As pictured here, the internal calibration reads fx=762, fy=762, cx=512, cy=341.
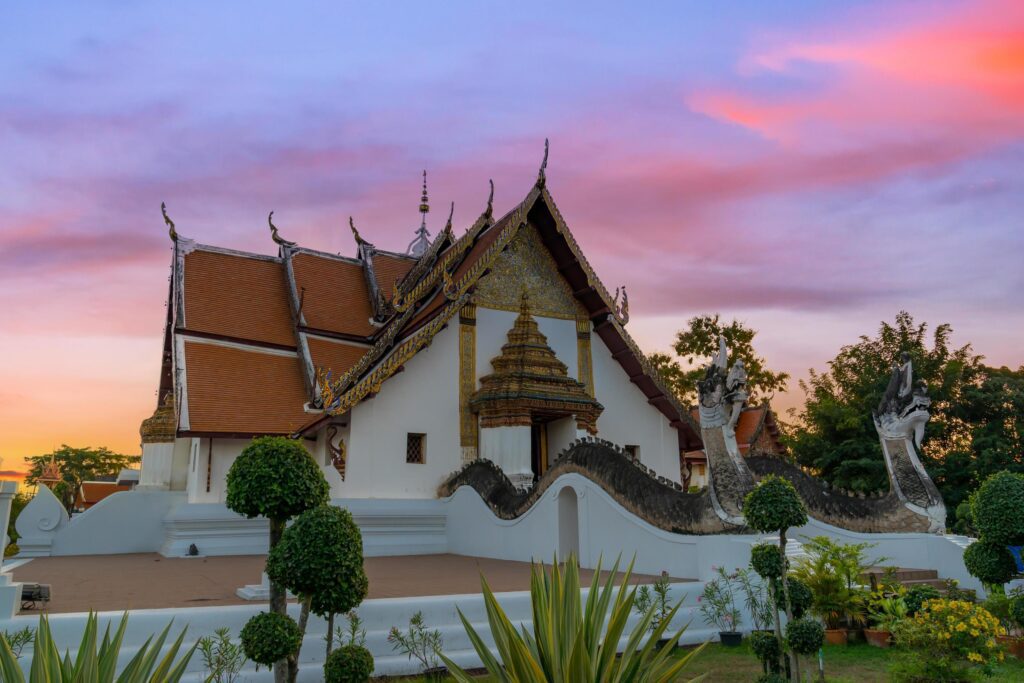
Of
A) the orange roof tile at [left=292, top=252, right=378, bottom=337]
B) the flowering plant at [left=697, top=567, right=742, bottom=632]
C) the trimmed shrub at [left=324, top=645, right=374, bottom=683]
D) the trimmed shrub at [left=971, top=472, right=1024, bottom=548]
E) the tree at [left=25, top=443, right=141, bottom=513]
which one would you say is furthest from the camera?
the tree at [left=25, top=443, right=141, bottom=513]

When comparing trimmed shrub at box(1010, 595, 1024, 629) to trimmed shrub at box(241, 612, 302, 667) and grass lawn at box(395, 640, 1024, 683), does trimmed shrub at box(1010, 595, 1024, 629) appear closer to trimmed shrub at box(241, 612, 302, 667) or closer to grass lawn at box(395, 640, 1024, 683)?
grass lawn at box(395, 640, 1024, 683)

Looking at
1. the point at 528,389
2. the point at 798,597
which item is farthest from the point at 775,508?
the point at 528,389

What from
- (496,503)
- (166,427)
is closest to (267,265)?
(166,427)

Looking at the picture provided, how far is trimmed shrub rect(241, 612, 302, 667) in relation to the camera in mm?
3707

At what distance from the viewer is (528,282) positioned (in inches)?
551

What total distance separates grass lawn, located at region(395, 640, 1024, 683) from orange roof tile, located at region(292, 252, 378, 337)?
414 inches

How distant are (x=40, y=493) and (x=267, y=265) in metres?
6.02

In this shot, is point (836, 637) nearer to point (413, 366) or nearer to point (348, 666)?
point (348, 666)

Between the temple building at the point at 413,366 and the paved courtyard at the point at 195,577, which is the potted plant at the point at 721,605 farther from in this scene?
the temple building at the point at 413,366

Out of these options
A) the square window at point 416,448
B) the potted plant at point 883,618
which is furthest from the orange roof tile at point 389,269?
the potted plant at point 883,618

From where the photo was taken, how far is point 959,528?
31.9ft

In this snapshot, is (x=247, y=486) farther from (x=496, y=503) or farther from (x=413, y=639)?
(x=496, y=503)

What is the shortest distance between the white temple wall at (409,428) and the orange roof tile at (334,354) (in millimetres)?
1862

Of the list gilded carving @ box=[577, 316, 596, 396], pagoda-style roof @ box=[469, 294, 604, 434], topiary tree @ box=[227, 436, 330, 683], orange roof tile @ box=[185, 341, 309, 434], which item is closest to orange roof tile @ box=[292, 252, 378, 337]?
orange roof tile @ box=[185, 341, 309, 434]
